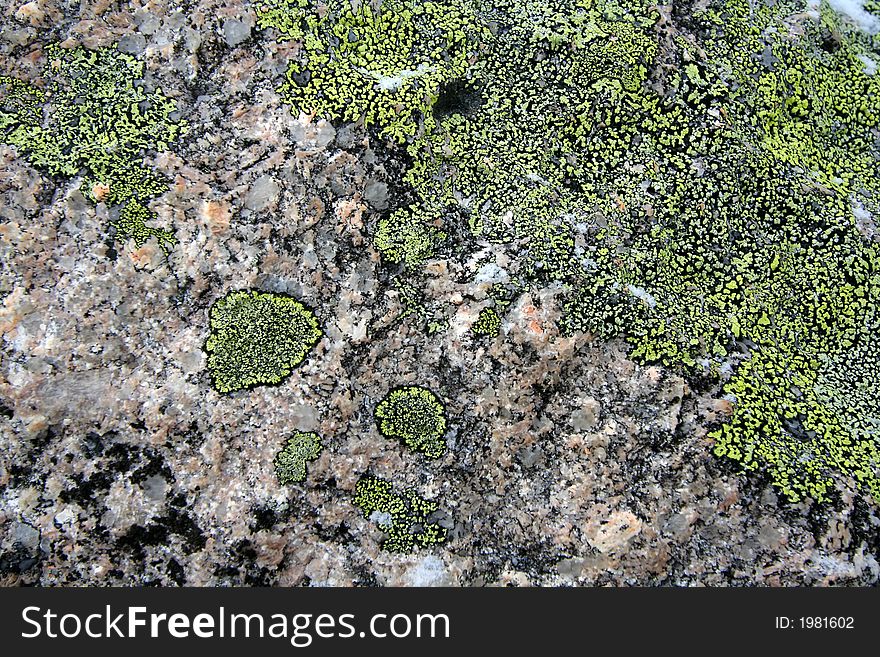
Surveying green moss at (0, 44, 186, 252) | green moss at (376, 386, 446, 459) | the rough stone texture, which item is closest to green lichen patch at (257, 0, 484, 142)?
the rough stone texture

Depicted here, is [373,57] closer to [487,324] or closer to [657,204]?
[487,324]

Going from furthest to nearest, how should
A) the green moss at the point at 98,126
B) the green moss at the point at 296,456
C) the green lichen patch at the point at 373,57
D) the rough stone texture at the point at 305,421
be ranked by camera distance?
the green lichen patch at the point at 373,57 → the green moss at the point at 98,126 → the green moss at the point at 296,456 → the rough stone texture at the point at 305,421

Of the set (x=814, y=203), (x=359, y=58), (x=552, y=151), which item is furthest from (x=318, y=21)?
(x=814, y=203)

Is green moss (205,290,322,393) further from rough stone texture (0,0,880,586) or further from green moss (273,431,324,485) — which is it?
green moss (273,431,324,485)

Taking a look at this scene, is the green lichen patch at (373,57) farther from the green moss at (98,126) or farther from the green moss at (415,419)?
the green moss at (415,419)

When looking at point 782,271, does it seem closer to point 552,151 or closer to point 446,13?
point 552,151

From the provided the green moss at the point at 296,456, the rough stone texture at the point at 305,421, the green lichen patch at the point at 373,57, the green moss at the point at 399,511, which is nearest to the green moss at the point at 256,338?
the rough stone texture at the point at 305,421
